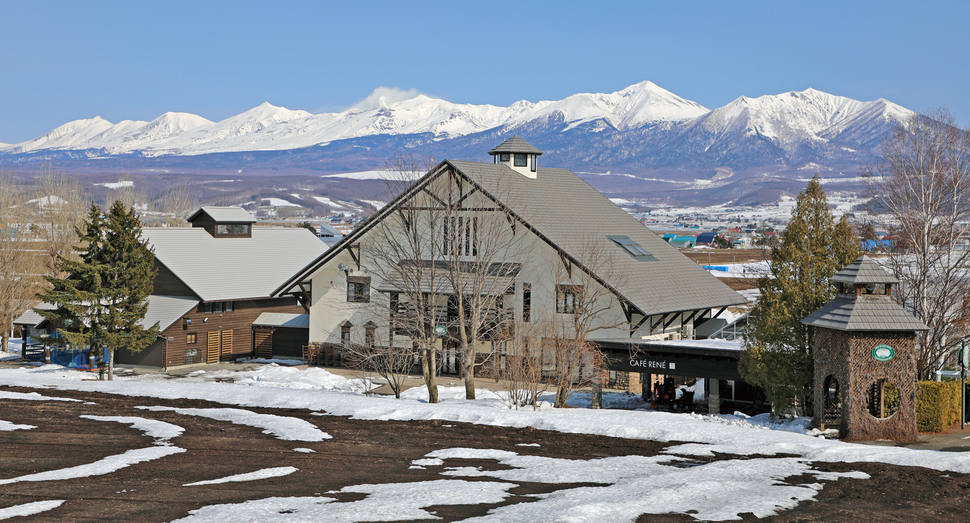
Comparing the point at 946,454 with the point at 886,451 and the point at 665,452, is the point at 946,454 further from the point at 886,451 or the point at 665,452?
the point at 665,452

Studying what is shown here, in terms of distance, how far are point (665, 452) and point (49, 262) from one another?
6196cm

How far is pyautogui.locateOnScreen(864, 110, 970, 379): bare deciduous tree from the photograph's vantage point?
29891 millimetres

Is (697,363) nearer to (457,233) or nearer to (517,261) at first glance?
(457,233)

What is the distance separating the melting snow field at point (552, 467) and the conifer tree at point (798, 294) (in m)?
1.33

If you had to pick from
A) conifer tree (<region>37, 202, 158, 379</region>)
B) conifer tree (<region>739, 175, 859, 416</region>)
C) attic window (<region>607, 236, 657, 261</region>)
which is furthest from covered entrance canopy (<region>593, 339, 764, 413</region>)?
conifer tree (<region>37, 202, 158, 379</region>)

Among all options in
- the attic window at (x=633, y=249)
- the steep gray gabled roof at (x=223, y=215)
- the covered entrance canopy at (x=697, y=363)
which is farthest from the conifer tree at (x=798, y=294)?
the steep gray gabled roof at (x=223, y=215)

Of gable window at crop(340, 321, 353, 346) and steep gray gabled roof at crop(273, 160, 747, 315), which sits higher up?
steep gray gabled roof at crop(273, 160, 747, 315)

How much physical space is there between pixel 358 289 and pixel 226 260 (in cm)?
1153

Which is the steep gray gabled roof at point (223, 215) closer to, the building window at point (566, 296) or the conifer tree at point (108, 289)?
the conifer tree at point (108, 289)

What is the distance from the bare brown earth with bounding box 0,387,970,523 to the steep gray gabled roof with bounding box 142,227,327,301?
24366 mm

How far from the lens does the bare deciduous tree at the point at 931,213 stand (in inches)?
1177

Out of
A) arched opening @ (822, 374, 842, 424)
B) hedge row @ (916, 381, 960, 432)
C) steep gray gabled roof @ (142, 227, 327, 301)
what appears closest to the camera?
hedge row @ (916, 381, 960, 432)

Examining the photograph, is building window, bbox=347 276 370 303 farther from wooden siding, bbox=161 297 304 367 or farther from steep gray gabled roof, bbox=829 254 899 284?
steep gray gabled roof, bbox=829 254 899 284

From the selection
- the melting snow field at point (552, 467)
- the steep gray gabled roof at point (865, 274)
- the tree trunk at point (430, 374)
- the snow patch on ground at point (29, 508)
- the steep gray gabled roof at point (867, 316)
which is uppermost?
the steep gray gabled roof at point (865, 274)
